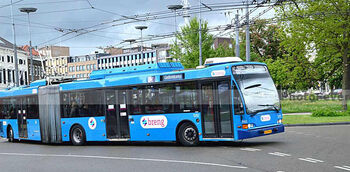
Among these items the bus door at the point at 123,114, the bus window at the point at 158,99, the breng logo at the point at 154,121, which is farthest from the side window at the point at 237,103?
the bus door at the point at 123,114

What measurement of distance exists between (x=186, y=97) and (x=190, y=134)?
1294 mm

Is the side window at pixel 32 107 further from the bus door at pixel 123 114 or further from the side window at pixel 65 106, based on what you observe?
the bus door at pixel 123 114

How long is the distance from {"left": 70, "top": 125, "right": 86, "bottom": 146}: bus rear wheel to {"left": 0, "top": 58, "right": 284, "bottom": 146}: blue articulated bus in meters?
0.04

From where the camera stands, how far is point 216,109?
15.7 m

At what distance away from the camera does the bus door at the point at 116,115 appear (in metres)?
19.0

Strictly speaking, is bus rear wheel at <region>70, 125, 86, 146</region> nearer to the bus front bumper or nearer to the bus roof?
the bus roof

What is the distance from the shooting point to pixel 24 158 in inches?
652

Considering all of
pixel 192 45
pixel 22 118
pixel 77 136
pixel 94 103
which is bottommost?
pixel 77 136

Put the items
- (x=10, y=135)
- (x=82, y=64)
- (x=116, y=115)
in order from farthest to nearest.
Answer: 1. (x=82, y=64)
2. (x=10, y=135)
3. (x=116, y=115)

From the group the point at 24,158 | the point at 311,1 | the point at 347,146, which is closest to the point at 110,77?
the point at 24,158

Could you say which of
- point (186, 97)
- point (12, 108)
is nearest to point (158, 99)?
point (186, 97)

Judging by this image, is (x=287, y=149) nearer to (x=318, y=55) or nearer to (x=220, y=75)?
(x=220, y=75)

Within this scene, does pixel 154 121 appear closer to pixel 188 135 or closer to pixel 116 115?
pixel 188 135

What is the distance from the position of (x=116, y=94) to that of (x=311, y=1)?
62.5 ft
